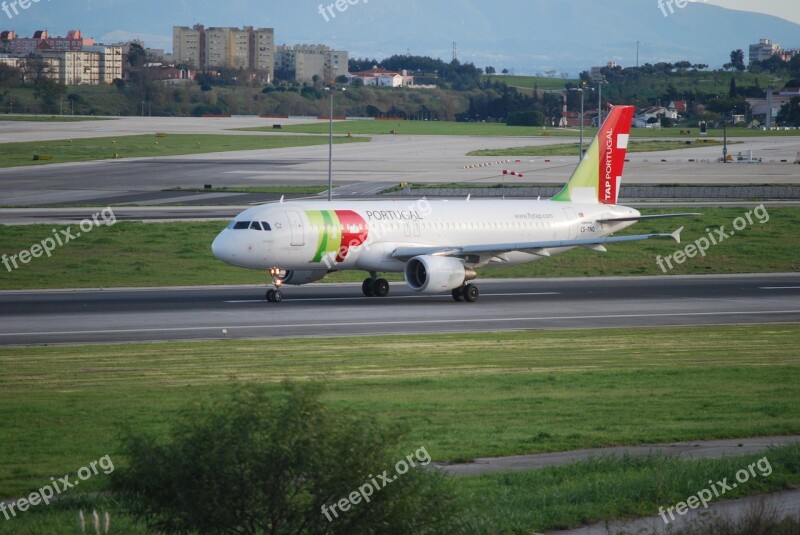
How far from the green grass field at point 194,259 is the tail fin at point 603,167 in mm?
4011

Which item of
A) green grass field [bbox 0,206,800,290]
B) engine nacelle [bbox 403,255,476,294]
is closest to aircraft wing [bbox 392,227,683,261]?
engine nacelle [bbox 403,255,476,294]

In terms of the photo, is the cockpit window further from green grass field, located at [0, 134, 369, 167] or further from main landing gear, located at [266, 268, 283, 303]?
green grass field, located at [0, 134, 369, 167]

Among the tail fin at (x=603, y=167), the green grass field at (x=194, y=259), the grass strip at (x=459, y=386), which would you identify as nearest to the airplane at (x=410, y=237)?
the tail fin at (x=603, y=167)

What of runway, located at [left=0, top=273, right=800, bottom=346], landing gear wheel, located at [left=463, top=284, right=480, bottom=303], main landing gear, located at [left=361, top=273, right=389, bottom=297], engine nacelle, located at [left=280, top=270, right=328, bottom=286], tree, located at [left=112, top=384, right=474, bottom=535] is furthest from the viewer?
main landing gear, located at [left=361, top=273, right=389, bottom=297]

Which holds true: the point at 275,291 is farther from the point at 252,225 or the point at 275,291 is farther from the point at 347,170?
the point at 347,170

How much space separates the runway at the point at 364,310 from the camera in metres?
35.9

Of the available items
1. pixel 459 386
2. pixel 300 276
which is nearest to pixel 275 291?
pixel 300 276

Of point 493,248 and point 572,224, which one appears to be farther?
point 572,224

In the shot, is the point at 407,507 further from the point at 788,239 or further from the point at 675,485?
the point at 788,239

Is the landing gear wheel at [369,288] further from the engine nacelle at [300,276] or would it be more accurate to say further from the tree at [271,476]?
the tree at [271,476]

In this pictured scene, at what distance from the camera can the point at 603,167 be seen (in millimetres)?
51562

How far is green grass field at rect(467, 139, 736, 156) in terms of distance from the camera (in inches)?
5399

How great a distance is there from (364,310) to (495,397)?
16997 millimetres

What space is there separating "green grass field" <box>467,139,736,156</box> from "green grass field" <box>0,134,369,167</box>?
82.9ft
